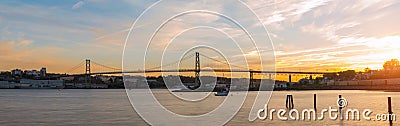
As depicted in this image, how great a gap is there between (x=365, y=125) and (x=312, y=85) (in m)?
132

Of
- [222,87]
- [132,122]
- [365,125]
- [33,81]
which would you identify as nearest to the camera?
[365,125]

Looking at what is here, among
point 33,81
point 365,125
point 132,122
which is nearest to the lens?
point 365,125

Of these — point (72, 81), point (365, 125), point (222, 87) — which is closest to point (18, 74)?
point (72, 81)

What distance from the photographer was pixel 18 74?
154 m

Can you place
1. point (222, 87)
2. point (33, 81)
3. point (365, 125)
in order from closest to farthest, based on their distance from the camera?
point (365, 125), point (222, 87), point (33, 81)

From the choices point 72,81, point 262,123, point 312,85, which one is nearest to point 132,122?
point 262,123

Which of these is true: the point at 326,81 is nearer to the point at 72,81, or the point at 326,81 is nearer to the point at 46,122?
the point at 72,81

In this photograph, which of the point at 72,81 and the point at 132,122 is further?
the point at 72,81

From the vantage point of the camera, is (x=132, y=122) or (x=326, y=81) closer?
(x=132, y=122)

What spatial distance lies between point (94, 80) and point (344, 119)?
11557 centimetres

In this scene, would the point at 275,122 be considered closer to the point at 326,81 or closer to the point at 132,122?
the point at 132,122

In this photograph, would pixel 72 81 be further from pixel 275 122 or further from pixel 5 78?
pixel 275 122

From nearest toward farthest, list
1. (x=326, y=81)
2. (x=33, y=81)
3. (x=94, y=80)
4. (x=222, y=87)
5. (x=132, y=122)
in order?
(x=132, y=122), (x=222, y=87), (x=94, y=80), (x=33, y=81), (x=326, y=81)

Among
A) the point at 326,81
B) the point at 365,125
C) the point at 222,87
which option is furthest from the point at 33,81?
the point at 365,125
